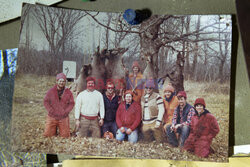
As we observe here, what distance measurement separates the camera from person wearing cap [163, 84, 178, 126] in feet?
4.19

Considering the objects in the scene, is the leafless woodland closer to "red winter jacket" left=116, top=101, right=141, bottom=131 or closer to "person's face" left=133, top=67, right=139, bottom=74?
"person's face" left=133, top=67, right=139, bottom=74

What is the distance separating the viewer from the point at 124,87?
130 centimetres

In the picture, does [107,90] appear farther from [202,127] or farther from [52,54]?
[202,127]

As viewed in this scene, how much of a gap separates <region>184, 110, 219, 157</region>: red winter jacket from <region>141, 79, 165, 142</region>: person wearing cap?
7.4 inches

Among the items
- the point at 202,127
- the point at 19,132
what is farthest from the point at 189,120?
the point at 19,132

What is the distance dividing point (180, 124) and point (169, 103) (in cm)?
14

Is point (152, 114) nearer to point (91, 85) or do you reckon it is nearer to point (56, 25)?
point (91, 85)

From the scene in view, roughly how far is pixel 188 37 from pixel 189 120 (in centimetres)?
52

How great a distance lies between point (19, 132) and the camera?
1.29 metres

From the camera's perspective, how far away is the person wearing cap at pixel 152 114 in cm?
128

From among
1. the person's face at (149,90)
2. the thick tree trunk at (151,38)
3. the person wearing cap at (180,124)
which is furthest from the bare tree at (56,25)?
the person wearing cap at (180,124)

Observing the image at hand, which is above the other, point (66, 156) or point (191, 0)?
point (191, 0)

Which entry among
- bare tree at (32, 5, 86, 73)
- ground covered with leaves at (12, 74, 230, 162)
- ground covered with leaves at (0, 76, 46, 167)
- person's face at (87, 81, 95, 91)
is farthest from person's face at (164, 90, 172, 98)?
ground covered with leaves at (0, 76, 46, 167)

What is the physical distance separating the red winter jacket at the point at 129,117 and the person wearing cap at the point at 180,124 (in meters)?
0.20
